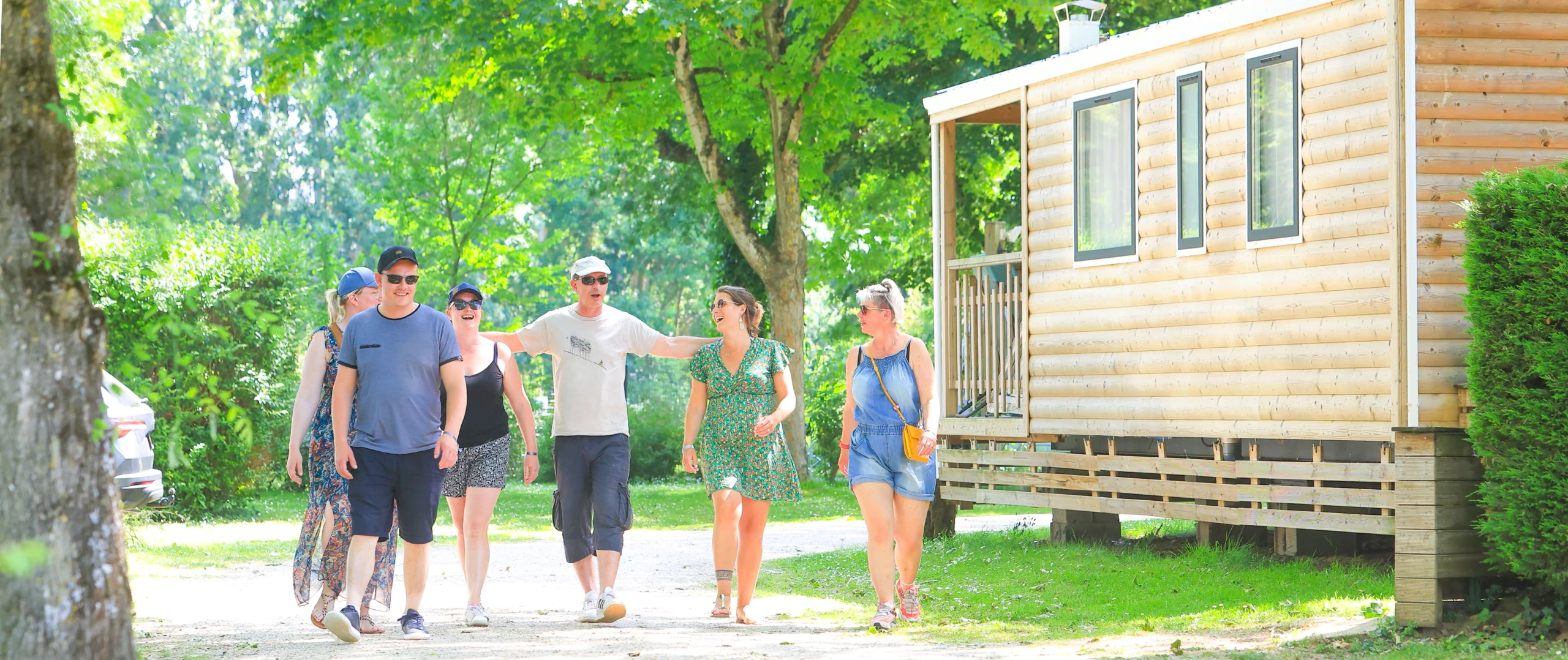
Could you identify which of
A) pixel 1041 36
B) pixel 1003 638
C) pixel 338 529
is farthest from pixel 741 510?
pixel 1041 36

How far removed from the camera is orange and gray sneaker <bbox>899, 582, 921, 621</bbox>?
26.4ft

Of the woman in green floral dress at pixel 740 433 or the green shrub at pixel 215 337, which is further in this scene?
the green shrub at pixel 215 337

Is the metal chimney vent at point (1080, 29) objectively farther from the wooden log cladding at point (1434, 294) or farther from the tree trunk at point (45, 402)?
the tree trunk at point (45, 402)

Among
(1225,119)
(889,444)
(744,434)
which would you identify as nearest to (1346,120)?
(1225,119)

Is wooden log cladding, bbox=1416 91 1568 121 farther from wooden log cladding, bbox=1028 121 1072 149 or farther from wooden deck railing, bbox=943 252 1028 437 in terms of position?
wooden deck railing, bbox=943 252 1028 437

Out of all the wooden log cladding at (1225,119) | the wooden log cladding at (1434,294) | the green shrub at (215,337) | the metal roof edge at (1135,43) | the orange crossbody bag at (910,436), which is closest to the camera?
the orange crossbody bag at (910,436)

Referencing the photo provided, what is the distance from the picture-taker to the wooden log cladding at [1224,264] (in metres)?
9.10

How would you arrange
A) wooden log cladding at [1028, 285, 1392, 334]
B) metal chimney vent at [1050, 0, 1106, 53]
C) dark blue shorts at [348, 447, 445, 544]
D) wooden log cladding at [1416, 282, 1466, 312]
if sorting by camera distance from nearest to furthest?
1. dark blue shorts at [348, 447, 445, 544]
2. wooden log cladding at [1416, 282, 1466, 312]
3. wooden log cladding at [1028, 285, 1392, 334]
4. metal chimney vent at [1050, 0, 1106, 53]

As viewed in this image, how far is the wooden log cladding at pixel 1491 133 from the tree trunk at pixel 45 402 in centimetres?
694

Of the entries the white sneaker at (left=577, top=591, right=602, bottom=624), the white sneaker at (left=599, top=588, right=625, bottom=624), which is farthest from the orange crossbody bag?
the white sneaker at (left=577, top=591, right=602, bottom=624)

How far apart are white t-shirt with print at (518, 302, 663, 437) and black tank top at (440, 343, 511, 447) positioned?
273 mm

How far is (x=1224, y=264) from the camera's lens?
401 inches

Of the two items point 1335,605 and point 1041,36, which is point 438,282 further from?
point 1335,605

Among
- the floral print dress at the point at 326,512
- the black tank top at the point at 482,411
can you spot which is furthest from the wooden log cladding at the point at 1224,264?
the floral print dress at the point at 326,512
